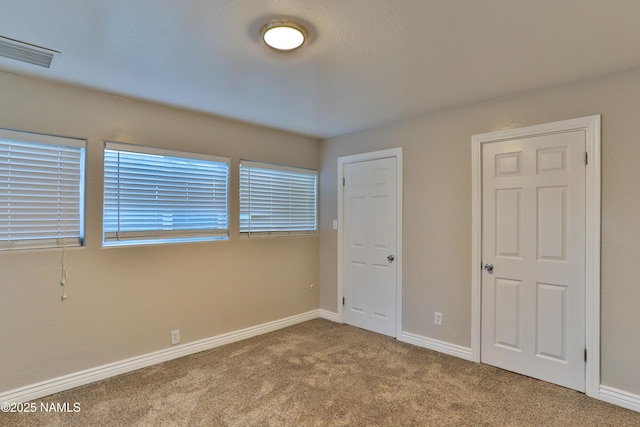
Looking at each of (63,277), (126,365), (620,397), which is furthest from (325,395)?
(63,277)

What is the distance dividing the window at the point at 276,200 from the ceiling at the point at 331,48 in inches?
40.7

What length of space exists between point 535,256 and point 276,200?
2.68 meters

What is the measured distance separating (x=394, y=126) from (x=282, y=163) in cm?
136

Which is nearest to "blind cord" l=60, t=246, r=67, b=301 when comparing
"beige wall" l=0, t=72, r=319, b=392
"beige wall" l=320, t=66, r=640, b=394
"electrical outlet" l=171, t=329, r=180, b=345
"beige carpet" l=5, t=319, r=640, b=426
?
"beige wall" l=0, t=72, r=319, b=392

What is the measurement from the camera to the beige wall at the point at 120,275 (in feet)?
7.98

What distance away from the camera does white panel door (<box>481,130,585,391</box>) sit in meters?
2.58

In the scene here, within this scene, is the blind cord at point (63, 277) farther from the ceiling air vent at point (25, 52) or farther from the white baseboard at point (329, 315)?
the white baseboard at point (329, 315)

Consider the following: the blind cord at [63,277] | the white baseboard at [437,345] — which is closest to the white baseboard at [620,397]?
the white baseboard at [437,345]

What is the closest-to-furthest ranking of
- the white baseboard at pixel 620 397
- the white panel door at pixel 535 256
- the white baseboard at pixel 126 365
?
the white baseboard at pixel 620 397 → the white baseboard at pixel 126 365 → the white panel door at pixel 535 256

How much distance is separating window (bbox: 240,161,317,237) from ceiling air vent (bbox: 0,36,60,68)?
1844 millimetres

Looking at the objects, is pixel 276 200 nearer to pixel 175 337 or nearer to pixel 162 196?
pixel 162 196

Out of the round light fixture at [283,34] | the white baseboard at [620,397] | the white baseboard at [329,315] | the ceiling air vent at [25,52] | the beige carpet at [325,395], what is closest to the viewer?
the round light fixture at [283,34]

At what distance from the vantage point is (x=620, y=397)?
2.37m

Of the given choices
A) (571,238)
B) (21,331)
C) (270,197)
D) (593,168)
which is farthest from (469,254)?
(21,331)
